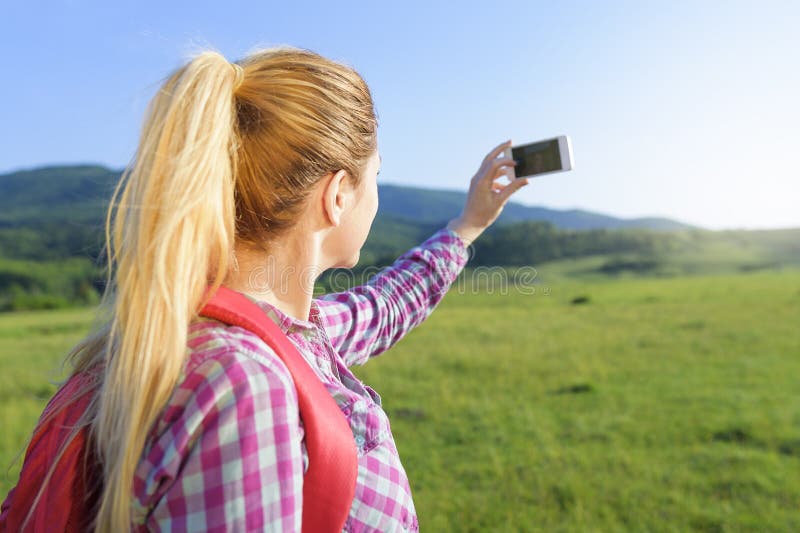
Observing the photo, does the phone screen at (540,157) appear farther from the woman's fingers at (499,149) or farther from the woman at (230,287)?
the woman at (230,287)

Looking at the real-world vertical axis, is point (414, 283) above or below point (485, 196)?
below

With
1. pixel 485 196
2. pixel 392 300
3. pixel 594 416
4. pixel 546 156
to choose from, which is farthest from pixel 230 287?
pixel 594 416

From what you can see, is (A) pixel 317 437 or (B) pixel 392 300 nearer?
(A) pixel 317 437

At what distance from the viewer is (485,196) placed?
102 inches

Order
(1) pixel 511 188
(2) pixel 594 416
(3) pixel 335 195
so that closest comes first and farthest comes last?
(3) pixel 335 195, (1) pixel 511 188, (2) pixel 594 416

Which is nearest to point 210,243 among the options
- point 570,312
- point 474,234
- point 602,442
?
point 474,234

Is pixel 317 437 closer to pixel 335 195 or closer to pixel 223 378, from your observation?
pixel 223 378

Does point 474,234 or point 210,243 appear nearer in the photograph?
point 210,243

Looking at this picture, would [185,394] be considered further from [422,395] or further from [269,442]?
[422,395]

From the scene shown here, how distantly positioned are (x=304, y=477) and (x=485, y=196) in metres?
1.59

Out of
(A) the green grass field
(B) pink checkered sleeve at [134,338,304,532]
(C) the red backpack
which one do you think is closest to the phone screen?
(C) the red backpack

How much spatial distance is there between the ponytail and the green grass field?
541 millimetres

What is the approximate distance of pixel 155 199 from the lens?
1.28 m

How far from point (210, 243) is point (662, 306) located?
51.7ft
